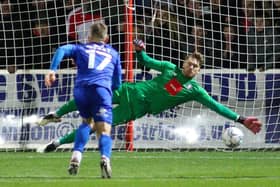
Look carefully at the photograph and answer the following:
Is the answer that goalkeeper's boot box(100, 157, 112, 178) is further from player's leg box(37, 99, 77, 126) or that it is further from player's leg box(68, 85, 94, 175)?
player's leg box(37, 99, 77, 126)

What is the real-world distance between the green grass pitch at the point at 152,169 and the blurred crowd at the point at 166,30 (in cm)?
231

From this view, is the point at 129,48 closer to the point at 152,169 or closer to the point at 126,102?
the point at 126,102

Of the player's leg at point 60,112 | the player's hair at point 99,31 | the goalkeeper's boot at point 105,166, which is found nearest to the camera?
the goalkeeper's boot at point 105,166

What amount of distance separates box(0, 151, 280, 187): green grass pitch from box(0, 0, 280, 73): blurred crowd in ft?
7.57

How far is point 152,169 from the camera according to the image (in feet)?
41.7

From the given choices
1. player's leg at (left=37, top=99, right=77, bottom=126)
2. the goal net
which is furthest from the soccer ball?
the goal net

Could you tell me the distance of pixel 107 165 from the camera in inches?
422

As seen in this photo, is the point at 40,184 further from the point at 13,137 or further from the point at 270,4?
the point at 270,4

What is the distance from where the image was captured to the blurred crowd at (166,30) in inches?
688

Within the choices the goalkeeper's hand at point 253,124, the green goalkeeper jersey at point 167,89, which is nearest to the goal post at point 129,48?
the green goalkeeper jersey at point 167,89

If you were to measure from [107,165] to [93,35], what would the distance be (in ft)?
5.33

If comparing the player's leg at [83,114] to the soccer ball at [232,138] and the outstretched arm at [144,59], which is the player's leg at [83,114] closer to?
the outstretched arm at [144,59]

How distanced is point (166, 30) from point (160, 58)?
1.80ft

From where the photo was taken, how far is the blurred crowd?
17.5 meters
